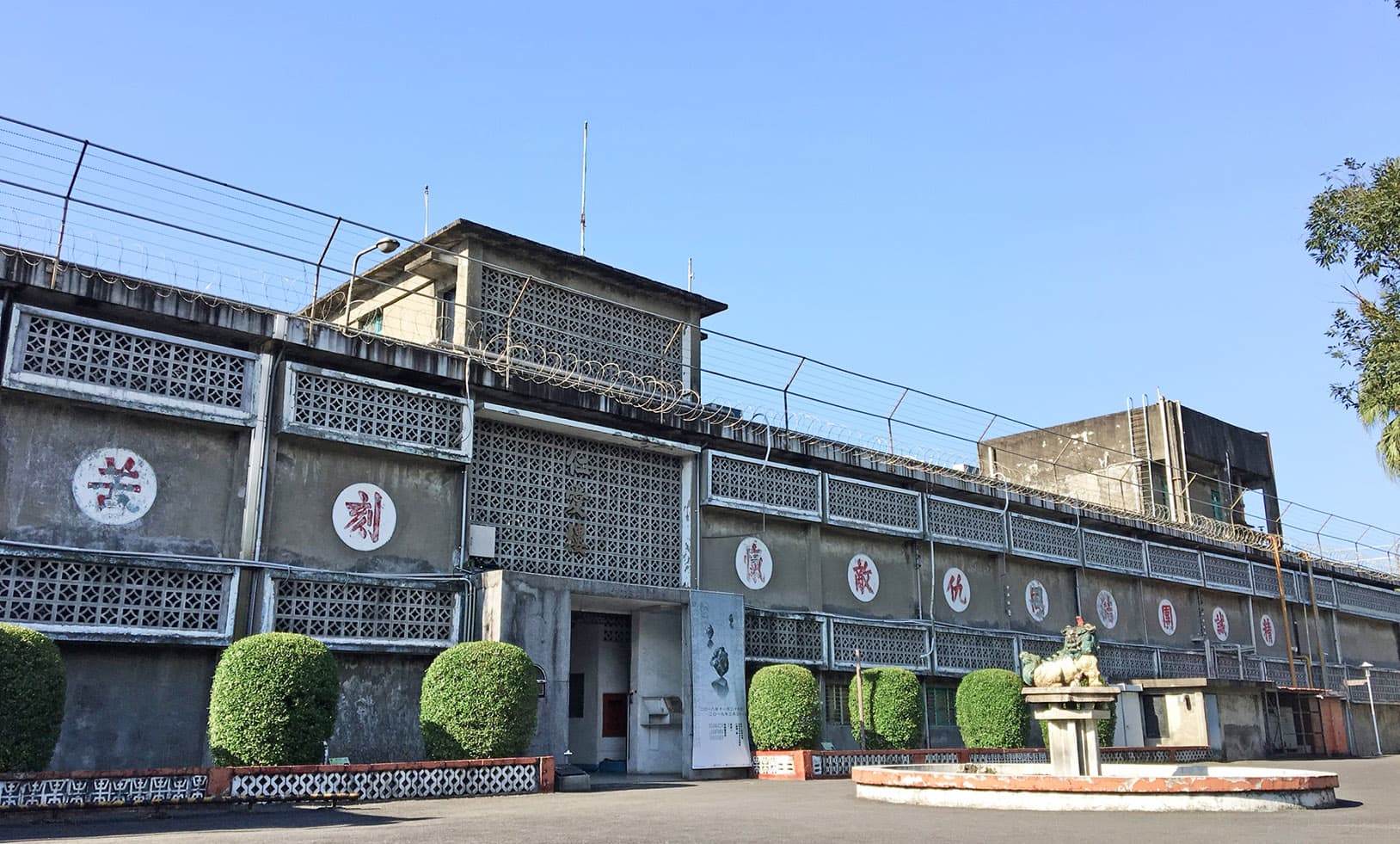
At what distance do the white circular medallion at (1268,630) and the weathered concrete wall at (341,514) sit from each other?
28.0 meters

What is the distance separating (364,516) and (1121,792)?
1036 centimetres

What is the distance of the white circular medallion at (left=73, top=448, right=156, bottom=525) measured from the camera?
536 inches

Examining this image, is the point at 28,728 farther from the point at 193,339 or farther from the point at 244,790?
the point at 193,339

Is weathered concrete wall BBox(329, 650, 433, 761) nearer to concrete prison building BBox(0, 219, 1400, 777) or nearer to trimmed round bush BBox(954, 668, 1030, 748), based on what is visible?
concrete prison building BBox(0, 219, 1400, 777)

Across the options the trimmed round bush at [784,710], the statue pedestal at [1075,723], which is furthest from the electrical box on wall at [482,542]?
the statue pedestal at [1075,723]

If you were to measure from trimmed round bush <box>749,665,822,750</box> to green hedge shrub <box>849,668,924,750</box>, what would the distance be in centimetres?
171

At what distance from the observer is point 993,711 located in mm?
21609

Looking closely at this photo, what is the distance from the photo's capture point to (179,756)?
13797mm

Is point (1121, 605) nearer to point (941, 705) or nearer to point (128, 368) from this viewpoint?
point (941, 705)

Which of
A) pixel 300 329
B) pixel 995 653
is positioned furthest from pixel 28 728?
pixel 995 653

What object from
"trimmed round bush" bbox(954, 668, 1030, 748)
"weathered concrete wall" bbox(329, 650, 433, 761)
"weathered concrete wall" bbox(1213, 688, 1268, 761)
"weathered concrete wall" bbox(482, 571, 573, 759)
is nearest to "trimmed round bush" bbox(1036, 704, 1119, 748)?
"trimmed round bush" bbox(954, 668, 1030, 748)

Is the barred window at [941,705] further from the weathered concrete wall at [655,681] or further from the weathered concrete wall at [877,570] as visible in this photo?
the weathered concrete wall at [655,681]

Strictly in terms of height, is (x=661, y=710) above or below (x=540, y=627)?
below

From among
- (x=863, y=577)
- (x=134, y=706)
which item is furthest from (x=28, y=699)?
(x=863, y=577)
